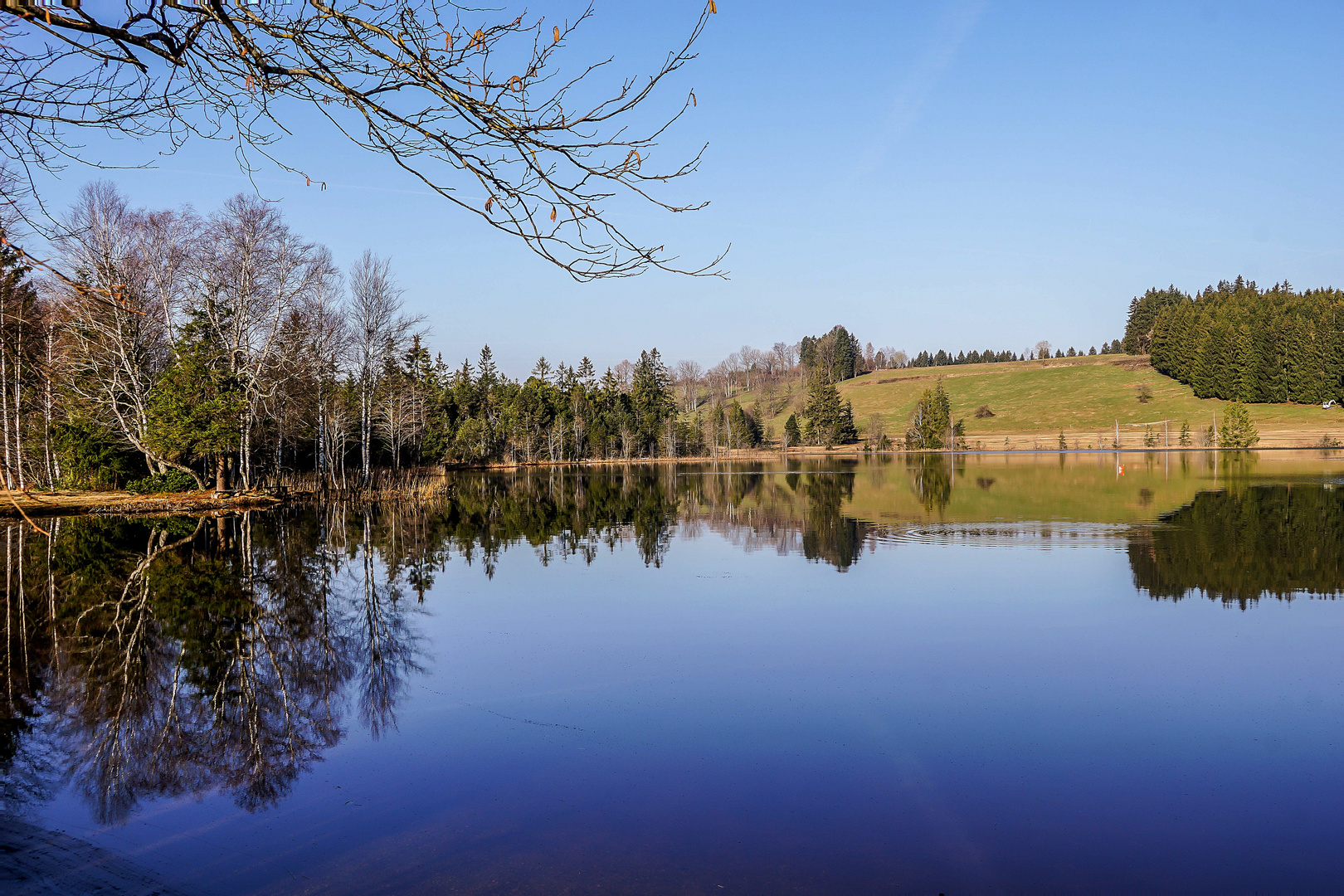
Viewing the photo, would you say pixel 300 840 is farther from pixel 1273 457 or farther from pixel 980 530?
pixel 1273 457

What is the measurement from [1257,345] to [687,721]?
10927 cm

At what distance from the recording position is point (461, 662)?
9.12m

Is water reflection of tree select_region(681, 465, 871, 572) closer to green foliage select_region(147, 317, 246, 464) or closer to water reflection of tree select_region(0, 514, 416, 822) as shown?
water reflection of tree select_region(0, 514, 416, 822)

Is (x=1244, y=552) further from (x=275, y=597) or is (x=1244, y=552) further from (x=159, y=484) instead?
(x=159, y=484)

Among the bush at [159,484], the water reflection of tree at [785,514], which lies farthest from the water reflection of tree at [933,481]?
the bush at [159,484]

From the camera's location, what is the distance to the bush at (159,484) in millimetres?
28875

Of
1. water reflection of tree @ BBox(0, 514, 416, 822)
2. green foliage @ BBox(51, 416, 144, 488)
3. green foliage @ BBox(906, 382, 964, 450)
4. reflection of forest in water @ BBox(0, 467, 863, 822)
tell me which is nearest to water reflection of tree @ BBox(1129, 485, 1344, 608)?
reflection of forest in water @ BBox(0, 467, 863, 822)

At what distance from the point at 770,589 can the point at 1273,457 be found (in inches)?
2566

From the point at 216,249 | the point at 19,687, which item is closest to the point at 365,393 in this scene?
the point at 216,249

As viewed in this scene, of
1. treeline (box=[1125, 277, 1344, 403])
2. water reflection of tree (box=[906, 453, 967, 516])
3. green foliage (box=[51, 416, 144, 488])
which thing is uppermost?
treeline (box=[1125, 277, 1344, 403])

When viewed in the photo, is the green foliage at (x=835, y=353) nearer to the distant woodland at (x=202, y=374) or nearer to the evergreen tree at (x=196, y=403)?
the distant woodland at (x=202, y=374)

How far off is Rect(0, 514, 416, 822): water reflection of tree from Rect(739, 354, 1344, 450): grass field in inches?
3490

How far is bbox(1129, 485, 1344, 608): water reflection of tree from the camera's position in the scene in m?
12.8

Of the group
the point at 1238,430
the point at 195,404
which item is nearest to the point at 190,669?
the point at 195,404
